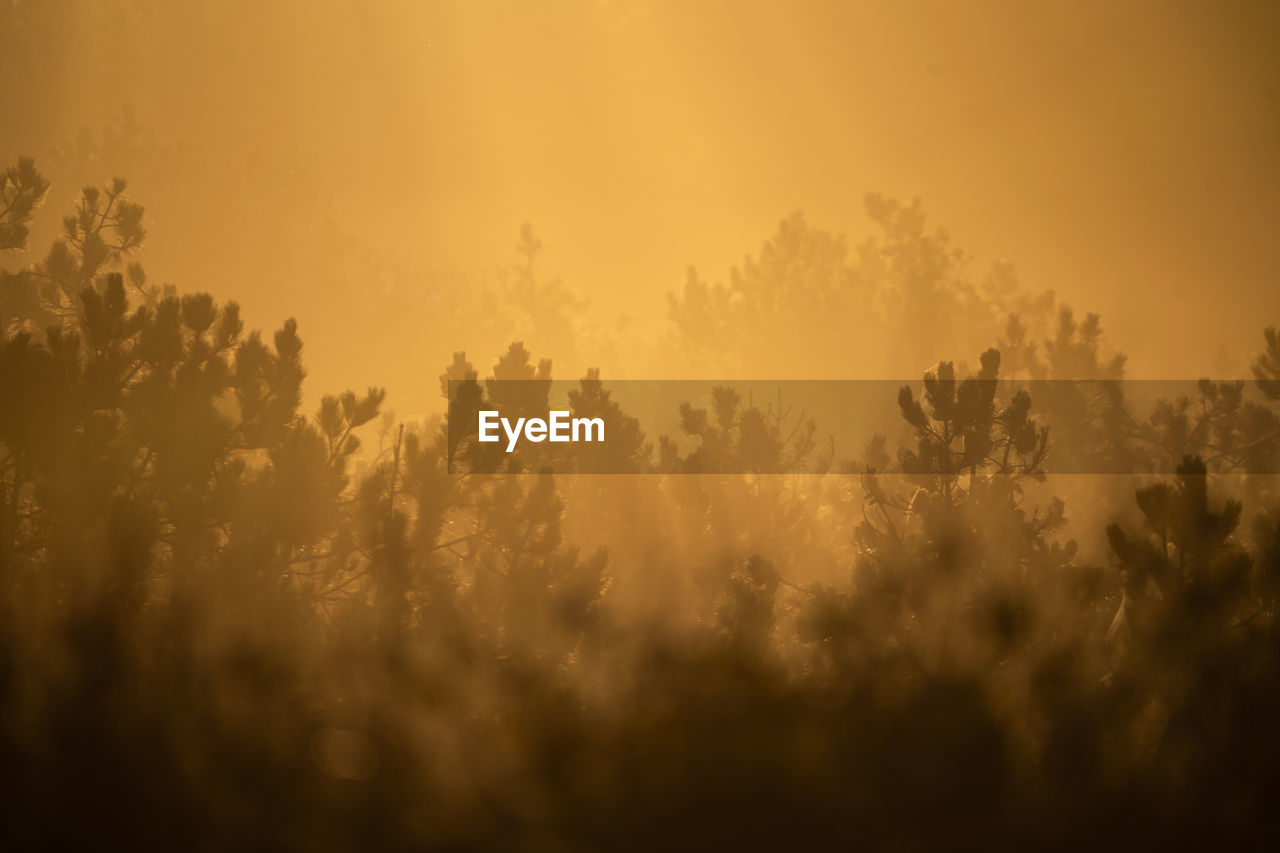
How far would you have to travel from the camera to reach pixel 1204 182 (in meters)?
89.3

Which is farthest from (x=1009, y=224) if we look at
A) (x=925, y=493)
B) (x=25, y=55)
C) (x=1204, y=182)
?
(x=925, y=493)

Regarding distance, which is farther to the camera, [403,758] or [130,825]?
[403,758]

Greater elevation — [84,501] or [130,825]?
[84,501]

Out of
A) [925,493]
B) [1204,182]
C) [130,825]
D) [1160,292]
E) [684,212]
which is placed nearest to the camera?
[130,825]

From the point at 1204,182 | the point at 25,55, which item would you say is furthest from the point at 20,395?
the point at 1204,182

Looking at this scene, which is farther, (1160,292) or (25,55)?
(1160,292)

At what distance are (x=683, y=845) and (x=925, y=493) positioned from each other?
356 centimetres

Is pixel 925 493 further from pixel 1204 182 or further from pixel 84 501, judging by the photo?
pixel 1204 182

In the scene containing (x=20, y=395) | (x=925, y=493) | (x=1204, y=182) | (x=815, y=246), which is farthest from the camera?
(x=1204, y=182)

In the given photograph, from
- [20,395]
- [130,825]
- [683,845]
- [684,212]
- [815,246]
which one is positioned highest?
[684,212]

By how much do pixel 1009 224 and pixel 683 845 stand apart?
113 m

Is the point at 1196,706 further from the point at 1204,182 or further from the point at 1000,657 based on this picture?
the point at 1204,182

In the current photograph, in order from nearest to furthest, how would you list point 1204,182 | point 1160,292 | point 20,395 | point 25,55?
point 20,395, point 25,55, point 1160,292, point 1204,182

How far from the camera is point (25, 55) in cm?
2966
